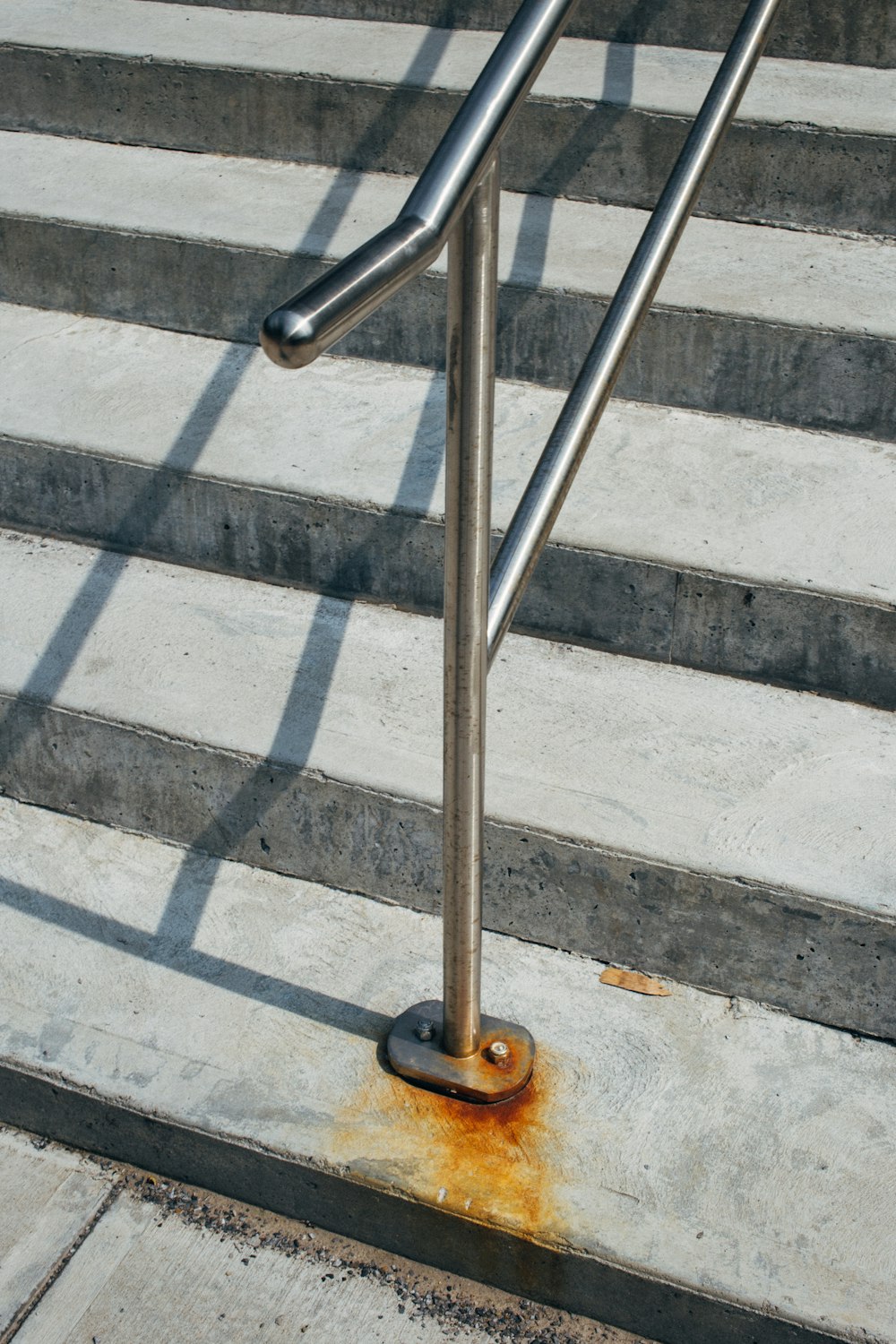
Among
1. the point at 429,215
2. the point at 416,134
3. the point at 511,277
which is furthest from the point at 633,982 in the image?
the point at 416,134

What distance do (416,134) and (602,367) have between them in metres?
1.25

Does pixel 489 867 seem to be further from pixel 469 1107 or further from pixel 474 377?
pixel 474 377

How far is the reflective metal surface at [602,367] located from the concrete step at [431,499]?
48 cm

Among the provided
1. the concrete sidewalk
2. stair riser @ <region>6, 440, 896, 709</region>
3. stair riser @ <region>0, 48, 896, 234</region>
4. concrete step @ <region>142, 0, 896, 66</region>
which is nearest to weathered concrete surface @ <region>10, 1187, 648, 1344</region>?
the concrete sidewalk

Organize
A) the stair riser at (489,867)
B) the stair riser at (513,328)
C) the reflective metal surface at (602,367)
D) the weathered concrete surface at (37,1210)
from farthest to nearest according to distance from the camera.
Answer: the stair riser at (513,328)
the stair riser at (489,867)
the weathered concrete surface at (37,1210)
the reflective metal surface at (602,367)

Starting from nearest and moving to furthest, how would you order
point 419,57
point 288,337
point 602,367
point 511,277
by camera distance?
point 288,337 < point 602,367 < point 511,277 < point 419,57

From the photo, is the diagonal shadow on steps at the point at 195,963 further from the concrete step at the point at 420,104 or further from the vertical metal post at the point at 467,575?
the concrete step at the point at 420,104

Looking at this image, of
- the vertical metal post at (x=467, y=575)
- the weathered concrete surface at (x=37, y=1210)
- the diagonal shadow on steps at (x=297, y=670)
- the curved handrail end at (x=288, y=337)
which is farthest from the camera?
the diagonal shadow on steps at (x=297, y=670)

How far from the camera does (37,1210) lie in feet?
4.61

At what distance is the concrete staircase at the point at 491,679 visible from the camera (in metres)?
1.36

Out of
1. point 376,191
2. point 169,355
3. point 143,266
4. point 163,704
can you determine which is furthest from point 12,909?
point 376,191

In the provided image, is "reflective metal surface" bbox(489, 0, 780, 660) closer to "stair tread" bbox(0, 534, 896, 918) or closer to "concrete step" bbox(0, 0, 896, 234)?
"stair tread" bbox(0, 534, 896, 918)

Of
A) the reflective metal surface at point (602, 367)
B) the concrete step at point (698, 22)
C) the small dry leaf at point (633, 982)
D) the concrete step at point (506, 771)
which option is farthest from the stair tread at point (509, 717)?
the concrete step at point (698, 22)

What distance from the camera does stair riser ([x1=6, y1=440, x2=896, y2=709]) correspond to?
169 centimetres
